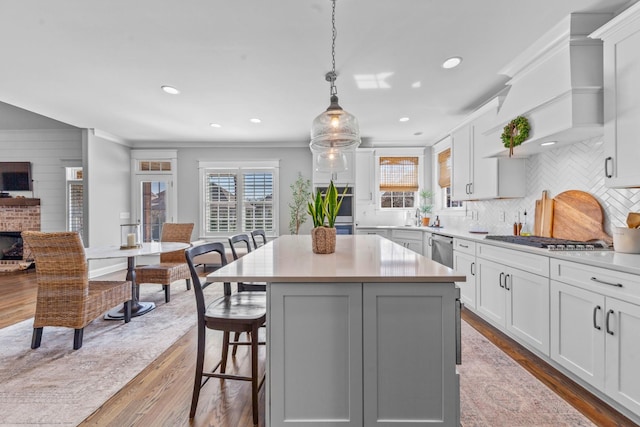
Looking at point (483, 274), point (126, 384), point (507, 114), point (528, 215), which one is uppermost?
point (507, 114)

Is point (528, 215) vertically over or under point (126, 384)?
over

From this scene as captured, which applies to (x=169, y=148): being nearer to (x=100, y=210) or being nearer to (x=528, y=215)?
(x=100, y=210)

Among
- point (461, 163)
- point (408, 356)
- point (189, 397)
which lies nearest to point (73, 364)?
point (189, 397)

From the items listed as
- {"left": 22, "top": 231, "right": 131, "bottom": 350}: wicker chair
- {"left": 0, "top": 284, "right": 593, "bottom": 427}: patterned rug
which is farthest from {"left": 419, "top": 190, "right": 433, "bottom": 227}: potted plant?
{"left": 22, "top": 231, "right": 131, "bottom": 350}: wicker chair

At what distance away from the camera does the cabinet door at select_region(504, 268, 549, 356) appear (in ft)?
7.03

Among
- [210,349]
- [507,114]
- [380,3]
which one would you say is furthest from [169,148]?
[507,114]

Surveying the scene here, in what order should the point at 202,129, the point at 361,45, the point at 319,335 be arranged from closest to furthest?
the point at 319,335 → the point at 361,45 → the point at 202,129

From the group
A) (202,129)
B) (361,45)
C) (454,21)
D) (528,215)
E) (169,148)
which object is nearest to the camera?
(454,21)

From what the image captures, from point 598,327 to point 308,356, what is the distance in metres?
1.73

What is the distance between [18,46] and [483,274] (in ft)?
15.5

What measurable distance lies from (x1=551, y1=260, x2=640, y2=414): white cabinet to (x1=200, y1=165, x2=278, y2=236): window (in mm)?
4968

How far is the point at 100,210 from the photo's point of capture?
17.2 feet

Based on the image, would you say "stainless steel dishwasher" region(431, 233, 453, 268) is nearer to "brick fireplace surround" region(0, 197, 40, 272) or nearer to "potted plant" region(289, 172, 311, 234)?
"potted plant" region(289, 172, 311, 234)

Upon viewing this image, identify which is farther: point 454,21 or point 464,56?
point 464,56
